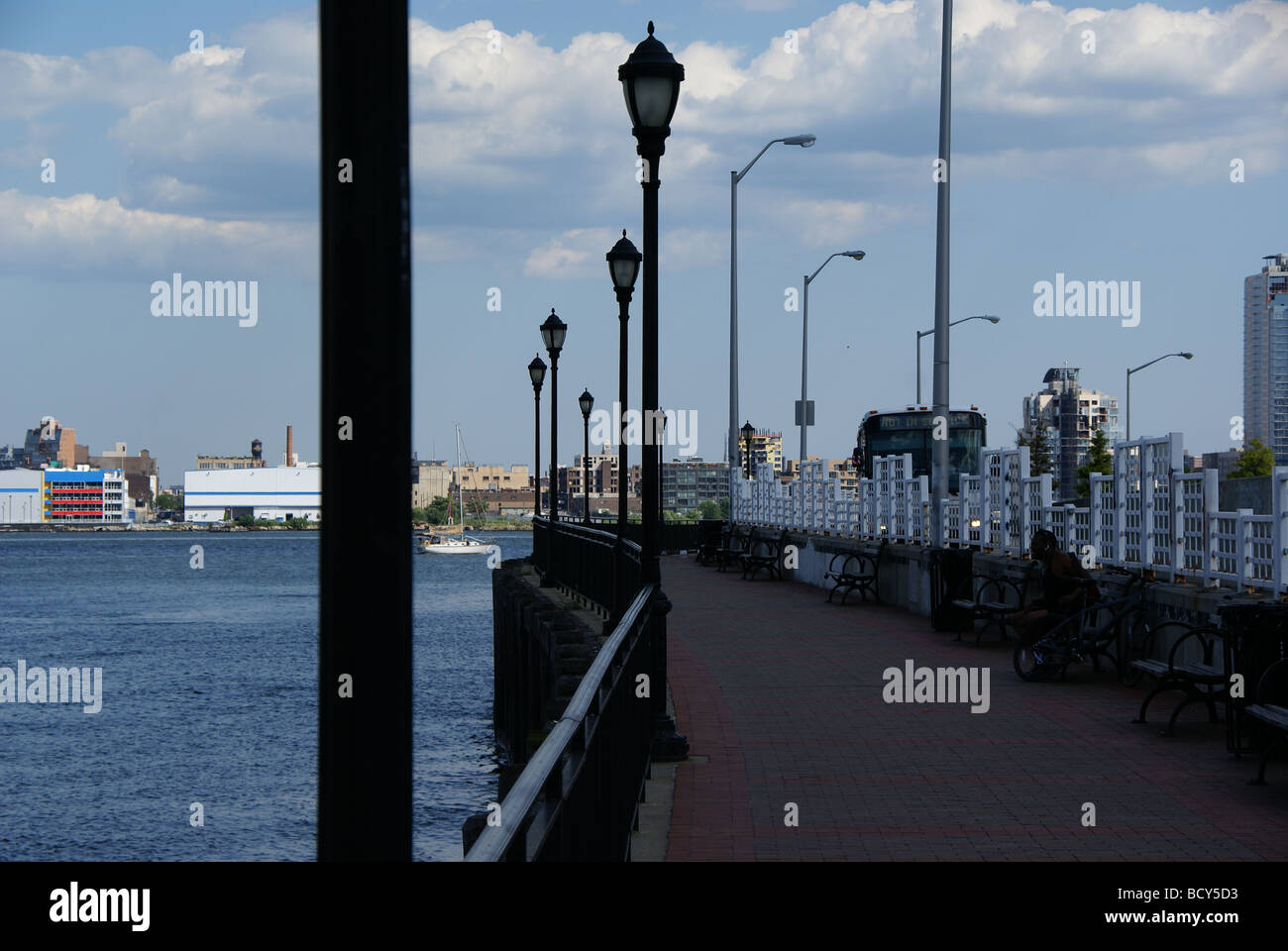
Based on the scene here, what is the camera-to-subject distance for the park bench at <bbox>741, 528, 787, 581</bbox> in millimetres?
33594

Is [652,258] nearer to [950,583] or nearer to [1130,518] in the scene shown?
[1130,518]

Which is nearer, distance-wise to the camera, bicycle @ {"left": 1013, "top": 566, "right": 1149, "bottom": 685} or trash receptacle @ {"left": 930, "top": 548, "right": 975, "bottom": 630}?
bicycle @ {"left": 1013, "top": 566, "right": 1149, "bottom": 685}

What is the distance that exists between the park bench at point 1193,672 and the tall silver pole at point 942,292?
8.31 metres

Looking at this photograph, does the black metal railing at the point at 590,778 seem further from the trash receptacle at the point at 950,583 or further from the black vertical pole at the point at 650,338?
the trash receptacle at the point at 950,583

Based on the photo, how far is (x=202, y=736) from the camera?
1506 inches

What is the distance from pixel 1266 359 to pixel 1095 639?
443 ft

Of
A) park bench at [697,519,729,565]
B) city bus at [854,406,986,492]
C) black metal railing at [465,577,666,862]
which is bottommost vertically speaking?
park bench at [697,519,729,565]

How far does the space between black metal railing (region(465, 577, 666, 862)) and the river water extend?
13.3 meters

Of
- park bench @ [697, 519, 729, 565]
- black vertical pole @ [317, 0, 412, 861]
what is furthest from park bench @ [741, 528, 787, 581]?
black vertical pole @ [317, 0, 412, 861]

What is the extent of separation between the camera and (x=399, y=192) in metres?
2.98

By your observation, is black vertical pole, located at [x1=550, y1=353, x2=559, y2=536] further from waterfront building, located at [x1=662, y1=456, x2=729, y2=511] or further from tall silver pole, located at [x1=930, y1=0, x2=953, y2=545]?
waterfront building, located at [x1=662, y1=456, x2=729, y2=511]

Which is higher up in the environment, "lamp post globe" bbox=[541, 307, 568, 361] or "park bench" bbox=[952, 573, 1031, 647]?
"lamp post globe" bbox=[541, 307, 568, 361]

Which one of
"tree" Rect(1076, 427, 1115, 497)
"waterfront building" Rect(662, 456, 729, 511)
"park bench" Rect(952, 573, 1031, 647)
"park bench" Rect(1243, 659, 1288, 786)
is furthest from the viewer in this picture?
"waterfront building" Rect(662, 456, 729, 511)
